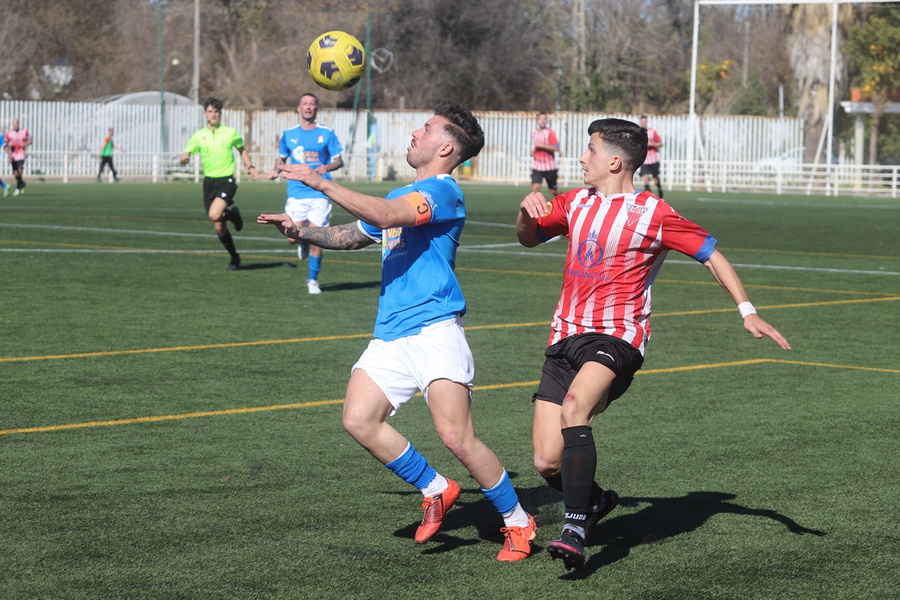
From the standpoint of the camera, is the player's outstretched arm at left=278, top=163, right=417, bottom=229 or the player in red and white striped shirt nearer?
the player's outstretched arm at left=278, top=163, right=417, bottom=229

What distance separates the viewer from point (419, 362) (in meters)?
5.29

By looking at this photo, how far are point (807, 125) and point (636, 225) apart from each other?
45.4m

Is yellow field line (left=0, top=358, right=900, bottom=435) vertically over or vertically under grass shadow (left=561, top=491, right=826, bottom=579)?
over

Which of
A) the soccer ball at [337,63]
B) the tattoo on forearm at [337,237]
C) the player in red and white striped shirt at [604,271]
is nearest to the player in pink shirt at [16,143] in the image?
the soccer ball at [337,63]

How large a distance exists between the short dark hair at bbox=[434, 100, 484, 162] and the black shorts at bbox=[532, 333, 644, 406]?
91 cm

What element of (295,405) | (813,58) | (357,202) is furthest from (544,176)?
(357,202)

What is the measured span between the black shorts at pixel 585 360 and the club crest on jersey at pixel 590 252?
32 cm

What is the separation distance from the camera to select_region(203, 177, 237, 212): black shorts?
1691 centimetres

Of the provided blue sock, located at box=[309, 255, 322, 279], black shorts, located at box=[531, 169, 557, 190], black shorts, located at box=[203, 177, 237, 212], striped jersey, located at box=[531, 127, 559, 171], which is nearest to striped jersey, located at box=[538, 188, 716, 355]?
blue sock, located at box=[309, 255, 322, 279]

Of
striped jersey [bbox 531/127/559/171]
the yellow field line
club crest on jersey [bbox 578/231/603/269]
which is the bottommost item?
the yellow field line

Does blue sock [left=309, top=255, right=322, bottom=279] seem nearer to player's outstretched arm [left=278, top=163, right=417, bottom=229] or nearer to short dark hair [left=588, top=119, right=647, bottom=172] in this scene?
short dark hair [left=588, top=119, right=647, bottom=172]

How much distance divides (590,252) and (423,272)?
2.45 feet

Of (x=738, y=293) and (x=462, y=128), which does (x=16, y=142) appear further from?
(x=738, y=293)

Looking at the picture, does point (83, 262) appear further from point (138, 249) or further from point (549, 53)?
point (549, 53)
